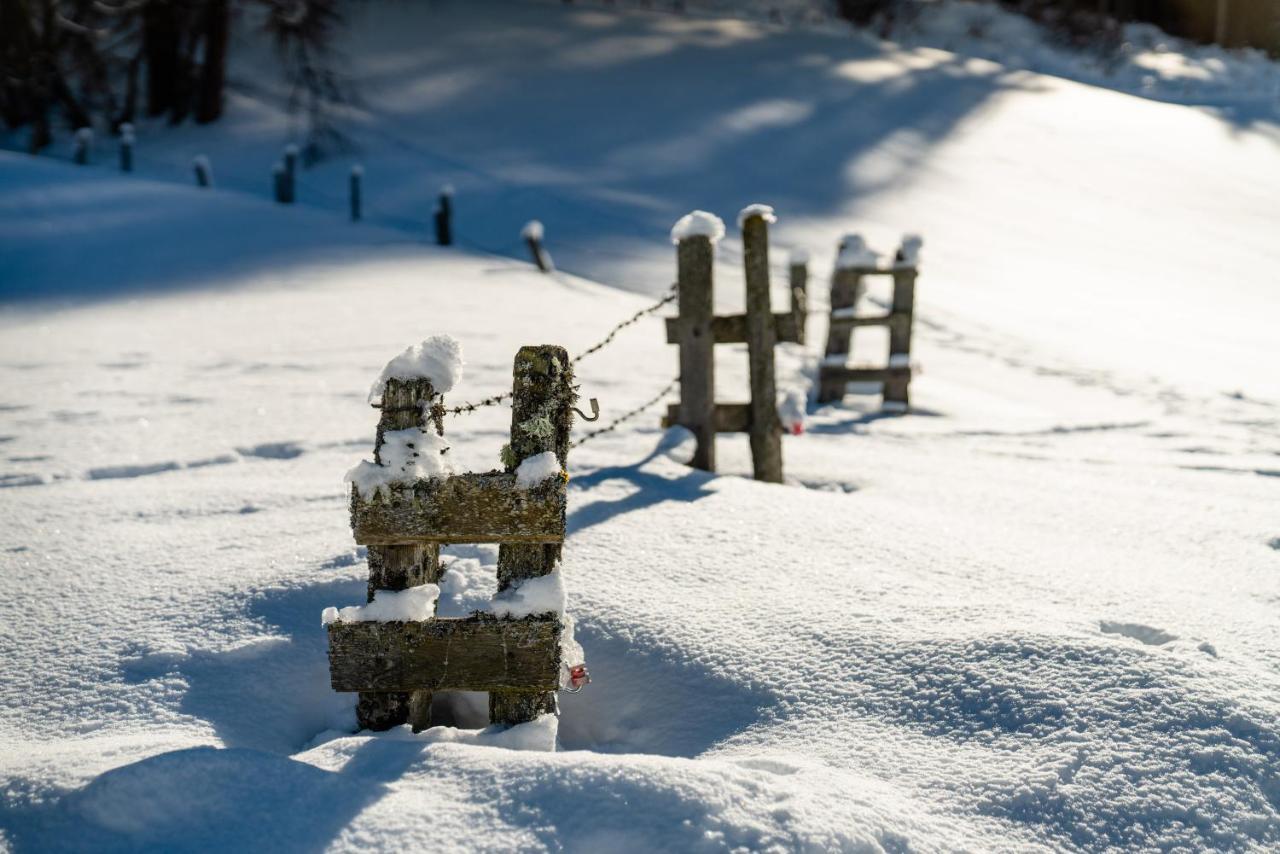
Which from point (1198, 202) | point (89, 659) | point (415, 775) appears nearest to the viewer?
point (415, 775)

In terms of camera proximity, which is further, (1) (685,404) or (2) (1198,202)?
(2) (1198,202)

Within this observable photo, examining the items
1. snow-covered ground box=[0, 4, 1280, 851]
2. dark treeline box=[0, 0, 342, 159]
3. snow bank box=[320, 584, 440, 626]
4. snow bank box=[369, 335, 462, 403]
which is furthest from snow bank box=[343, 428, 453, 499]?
dark treeline box=[0, 0, 342, 159]

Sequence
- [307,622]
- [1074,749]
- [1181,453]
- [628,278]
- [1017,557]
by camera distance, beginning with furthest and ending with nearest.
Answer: [628,278], [1181,453], [1017,557], [307,622], [1074,749]

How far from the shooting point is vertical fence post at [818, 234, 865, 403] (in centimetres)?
922

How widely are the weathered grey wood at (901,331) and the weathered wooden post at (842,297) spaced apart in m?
0.31

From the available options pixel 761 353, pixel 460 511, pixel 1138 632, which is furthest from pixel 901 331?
pixel 460 511

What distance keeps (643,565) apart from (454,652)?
1.30 m

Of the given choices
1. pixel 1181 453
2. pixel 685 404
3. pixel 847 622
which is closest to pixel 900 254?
pixel 1181 453

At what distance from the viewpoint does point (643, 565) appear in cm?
409

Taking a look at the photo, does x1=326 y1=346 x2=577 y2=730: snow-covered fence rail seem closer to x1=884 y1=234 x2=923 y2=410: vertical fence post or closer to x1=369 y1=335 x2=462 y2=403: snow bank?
x1=369 y1=335 x2=462 y2=403: snow bank

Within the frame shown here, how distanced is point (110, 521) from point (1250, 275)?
16902 mm

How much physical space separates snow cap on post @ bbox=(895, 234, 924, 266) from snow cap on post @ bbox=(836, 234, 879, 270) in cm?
22

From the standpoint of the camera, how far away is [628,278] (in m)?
14.1

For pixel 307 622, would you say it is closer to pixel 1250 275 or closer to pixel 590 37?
pixel 1250 275
